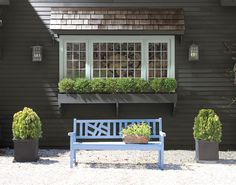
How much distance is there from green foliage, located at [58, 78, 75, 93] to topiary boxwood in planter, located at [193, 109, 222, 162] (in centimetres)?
301

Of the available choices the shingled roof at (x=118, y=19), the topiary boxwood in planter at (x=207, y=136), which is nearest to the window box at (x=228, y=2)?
the shingled roof at (x=118, y=19)

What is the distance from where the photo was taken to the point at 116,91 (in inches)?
416

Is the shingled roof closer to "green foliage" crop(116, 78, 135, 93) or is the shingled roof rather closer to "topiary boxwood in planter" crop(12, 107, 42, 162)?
"green foliage" crop(116, 78, 135, 93)

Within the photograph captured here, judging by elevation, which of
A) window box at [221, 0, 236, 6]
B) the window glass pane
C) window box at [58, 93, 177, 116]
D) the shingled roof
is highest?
window box at [221, 0, 236, 6]

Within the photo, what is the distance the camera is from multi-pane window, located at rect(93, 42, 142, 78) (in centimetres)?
1089

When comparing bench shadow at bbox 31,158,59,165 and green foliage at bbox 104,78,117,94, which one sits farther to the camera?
green foliage at bbox 104,78,117,94

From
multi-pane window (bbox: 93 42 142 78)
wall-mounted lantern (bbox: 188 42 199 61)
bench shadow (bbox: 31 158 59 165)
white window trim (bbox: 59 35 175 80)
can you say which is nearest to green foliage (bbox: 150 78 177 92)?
white window trim (bbox: 59 35 175 80)

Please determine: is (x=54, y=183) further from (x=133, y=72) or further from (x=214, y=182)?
(x=133, y=72)

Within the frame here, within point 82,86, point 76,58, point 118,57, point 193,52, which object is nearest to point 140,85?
point 118,57

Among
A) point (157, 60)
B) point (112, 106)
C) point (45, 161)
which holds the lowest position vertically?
point (45, 161)

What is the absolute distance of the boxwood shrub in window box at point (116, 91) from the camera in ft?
34.5

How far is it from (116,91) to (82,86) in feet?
2.56

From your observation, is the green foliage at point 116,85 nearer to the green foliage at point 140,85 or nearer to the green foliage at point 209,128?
the green foliage at point 140,85

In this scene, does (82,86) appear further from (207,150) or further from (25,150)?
(207,150)
